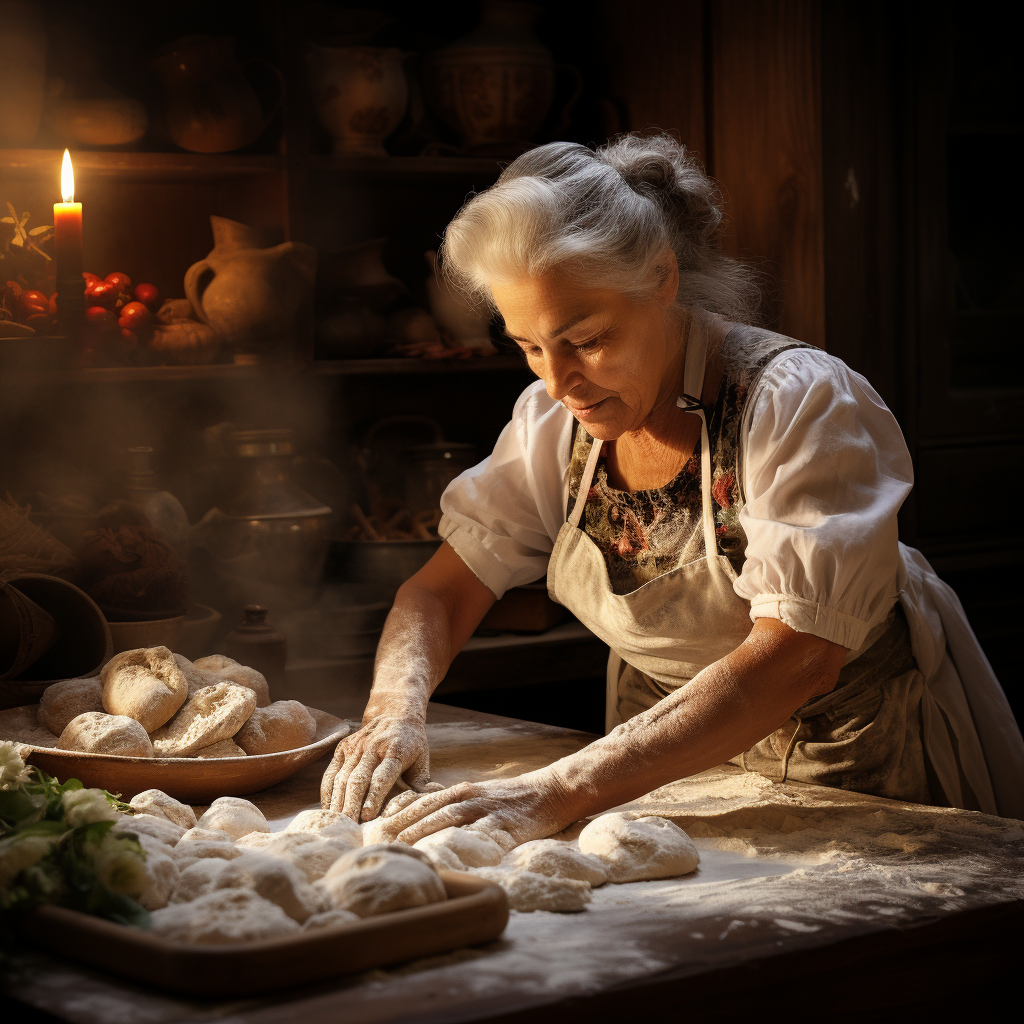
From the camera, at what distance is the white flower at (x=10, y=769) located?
3.84 feet

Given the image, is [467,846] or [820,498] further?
[820,498]

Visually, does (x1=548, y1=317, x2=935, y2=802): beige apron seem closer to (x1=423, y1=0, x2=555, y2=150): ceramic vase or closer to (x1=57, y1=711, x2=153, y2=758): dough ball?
(x1=57, y1=711, x2=153, y2=758): dough ball

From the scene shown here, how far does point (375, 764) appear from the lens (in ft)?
4.92

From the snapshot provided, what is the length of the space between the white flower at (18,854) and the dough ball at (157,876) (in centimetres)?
8

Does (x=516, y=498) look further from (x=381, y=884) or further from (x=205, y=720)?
(x=381, y=884)

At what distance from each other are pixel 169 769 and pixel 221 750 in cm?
8

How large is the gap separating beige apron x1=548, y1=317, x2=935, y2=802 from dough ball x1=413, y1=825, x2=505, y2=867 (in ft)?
1.79

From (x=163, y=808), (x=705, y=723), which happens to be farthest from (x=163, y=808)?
(x=705, y=723)

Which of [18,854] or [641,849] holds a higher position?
[18,854]

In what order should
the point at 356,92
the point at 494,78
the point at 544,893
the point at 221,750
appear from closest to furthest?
the point at 544,893 → the point at 221,750 → the point at 356,92 → the point at 494,78

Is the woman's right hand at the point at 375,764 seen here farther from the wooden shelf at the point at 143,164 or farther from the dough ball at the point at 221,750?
the wooden shelf at the point at 143,164

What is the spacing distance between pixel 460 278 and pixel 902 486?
2.31 feet

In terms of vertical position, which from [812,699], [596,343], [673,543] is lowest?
[812,699]

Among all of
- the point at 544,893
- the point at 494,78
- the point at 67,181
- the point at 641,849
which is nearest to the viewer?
the point at 544,893
